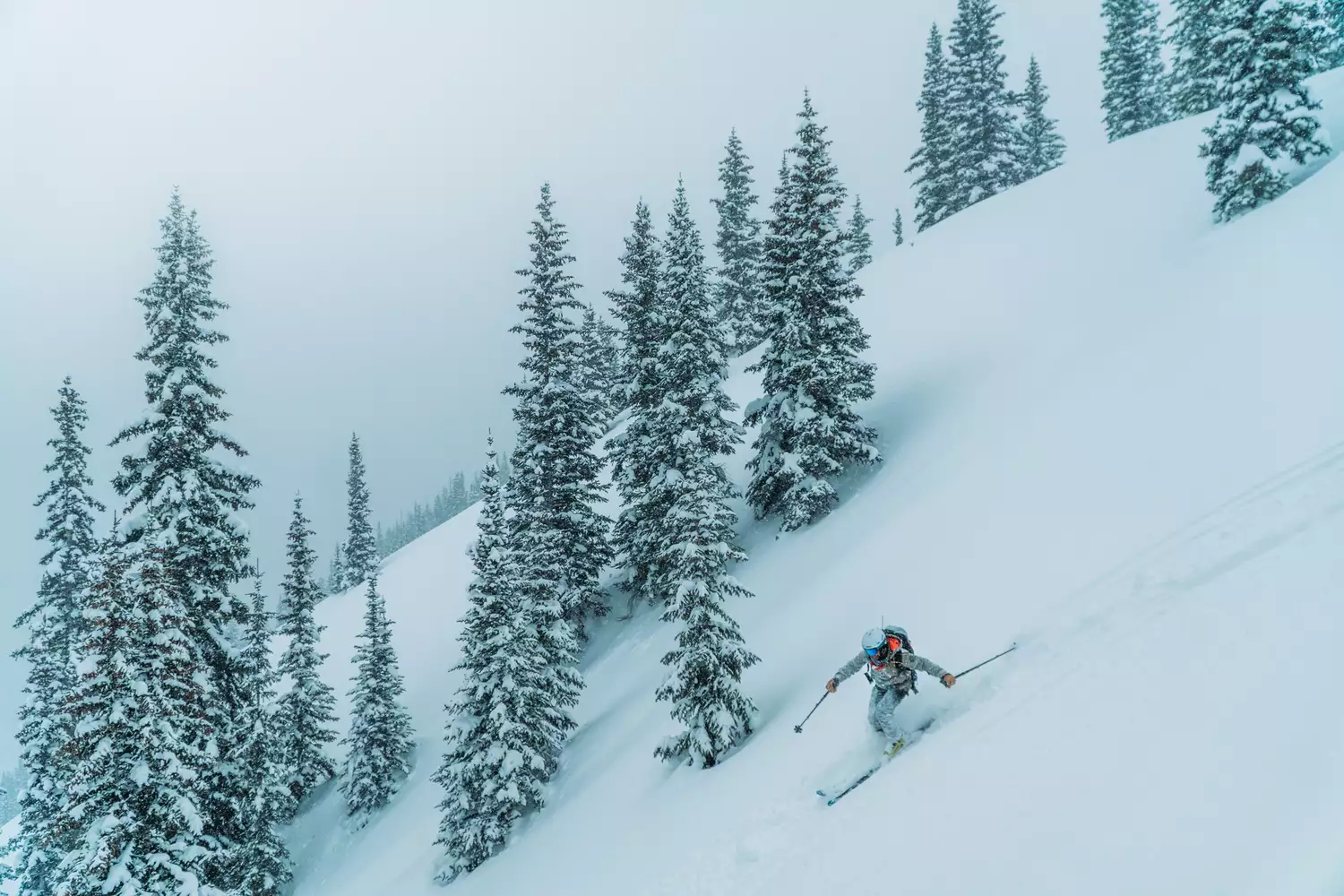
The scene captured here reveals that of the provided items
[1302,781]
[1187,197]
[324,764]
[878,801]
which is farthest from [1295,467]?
[324,764]

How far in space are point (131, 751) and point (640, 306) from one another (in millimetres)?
19664

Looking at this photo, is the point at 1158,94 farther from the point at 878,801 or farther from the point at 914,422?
the point at 878,801

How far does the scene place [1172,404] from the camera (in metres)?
13.4

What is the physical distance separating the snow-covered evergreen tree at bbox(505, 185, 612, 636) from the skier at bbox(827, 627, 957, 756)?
15946mm

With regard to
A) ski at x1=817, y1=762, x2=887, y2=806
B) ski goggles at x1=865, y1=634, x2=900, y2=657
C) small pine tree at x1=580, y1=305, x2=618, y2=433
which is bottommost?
ski at x1=817, y1=762, x2=887, y2=806

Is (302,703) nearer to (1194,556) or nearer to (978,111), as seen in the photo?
(1194,556)

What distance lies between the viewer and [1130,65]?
48.9 metres

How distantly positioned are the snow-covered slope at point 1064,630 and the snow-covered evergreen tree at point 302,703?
6.16m

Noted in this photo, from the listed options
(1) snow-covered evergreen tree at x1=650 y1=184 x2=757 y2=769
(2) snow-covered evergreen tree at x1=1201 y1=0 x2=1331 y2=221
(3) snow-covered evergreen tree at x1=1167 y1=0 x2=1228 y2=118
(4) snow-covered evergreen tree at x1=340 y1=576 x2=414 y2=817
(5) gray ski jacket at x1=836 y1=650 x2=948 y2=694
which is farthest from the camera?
(3) snow-covered evergreen tree at x1=1167 y1=0 x2=1228 y2=118

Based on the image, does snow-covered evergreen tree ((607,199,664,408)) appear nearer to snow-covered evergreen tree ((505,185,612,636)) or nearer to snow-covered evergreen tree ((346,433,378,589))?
snow-covered evergreen tree ((505,185,612,636))

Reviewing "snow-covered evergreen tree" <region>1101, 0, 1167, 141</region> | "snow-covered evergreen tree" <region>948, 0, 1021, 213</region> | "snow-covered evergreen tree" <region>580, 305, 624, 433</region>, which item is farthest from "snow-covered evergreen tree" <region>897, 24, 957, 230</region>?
"snow-covered evergreen tree" <region>580, 305, 624, 433</region>

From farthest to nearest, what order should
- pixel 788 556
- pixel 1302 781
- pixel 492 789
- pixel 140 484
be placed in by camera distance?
pixel 788 556, pixel 492 789, pixel 140 484, pixel 1302 781

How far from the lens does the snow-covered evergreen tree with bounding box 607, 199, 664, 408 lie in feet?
84.2

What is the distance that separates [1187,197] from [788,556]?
21810 millimetres
